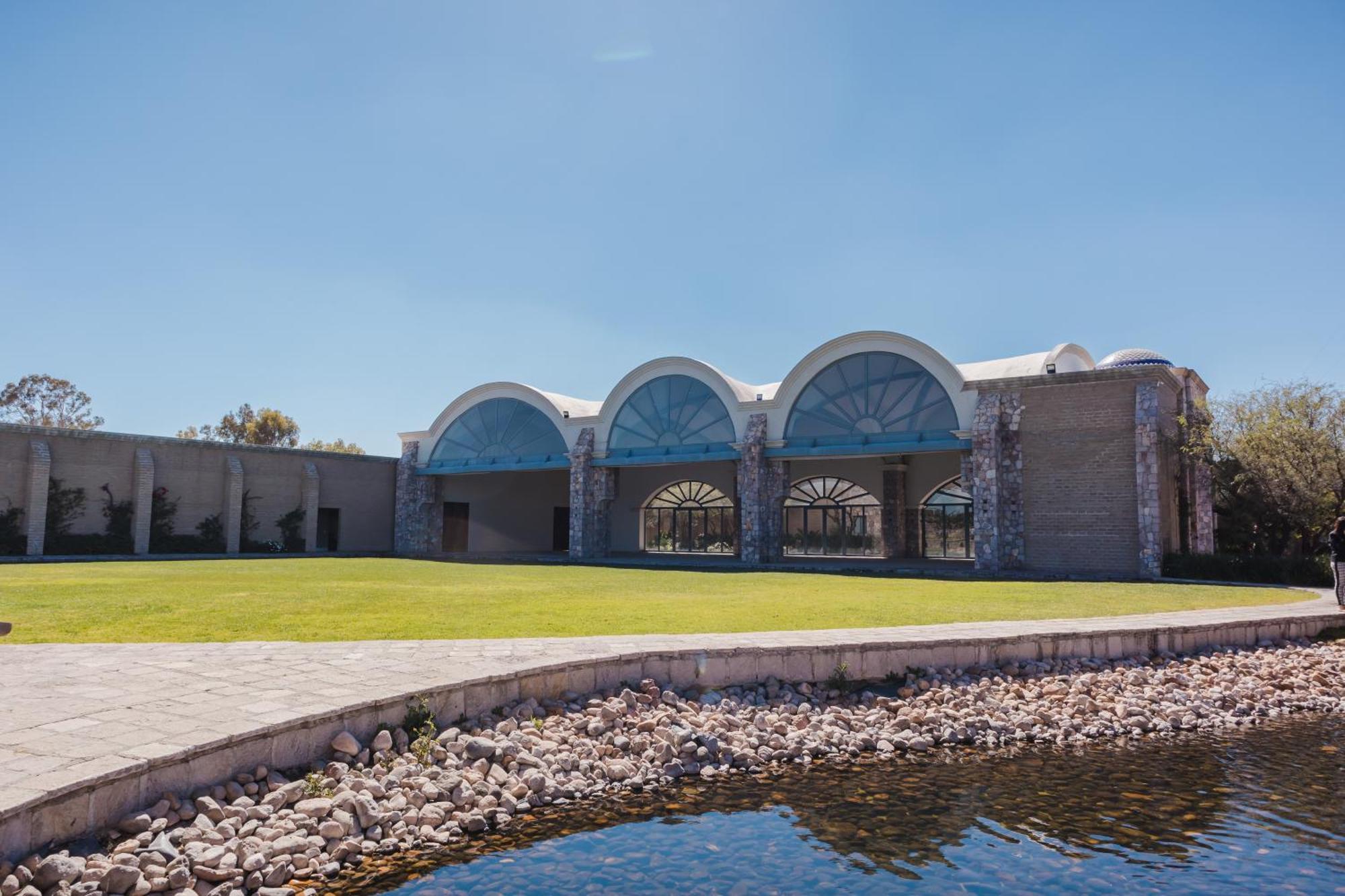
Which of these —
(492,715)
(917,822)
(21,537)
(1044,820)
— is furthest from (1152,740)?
(21,537)

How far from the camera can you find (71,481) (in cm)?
2902

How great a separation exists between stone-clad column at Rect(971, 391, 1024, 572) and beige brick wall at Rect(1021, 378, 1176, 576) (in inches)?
9.0

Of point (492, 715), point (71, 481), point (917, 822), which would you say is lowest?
point (917, 822)

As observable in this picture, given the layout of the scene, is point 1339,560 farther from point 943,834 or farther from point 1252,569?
point 943,834

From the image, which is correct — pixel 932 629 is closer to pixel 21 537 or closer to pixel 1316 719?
pixel 1316 719

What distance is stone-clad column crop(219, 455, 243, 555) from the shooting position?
106 ft

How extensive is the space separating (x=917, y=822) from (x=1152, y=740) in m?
3.62

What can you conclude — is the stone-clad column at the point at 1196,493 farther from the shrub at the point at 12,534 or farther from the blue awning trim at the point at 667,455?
the shrub at the point at 12,534

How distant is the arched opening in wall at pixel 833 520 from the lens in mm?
32906

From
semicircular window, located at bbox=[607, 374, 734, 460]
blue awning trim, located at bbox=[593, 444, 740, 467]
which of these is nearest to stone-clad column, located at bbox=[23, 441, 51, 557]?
blue awning trim, located at bbox=[593, 444, 740, 467]

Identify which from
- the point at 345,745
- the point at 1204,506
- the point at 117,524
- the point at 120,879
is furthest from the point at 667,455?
the point at 120,879

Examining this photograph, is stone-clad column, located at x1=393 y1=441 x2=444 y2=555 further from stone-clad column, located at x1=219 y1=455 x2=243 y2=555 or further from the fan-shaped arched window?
the fan-shaped arched window

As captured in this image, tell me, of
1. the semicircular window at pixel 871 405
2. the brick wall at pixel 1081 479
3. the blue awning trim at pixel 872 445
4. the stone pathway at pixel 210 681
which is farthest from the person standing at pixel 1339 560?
the semicircular window at pixel 871 405

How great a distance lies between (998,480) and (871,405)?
170 inches
